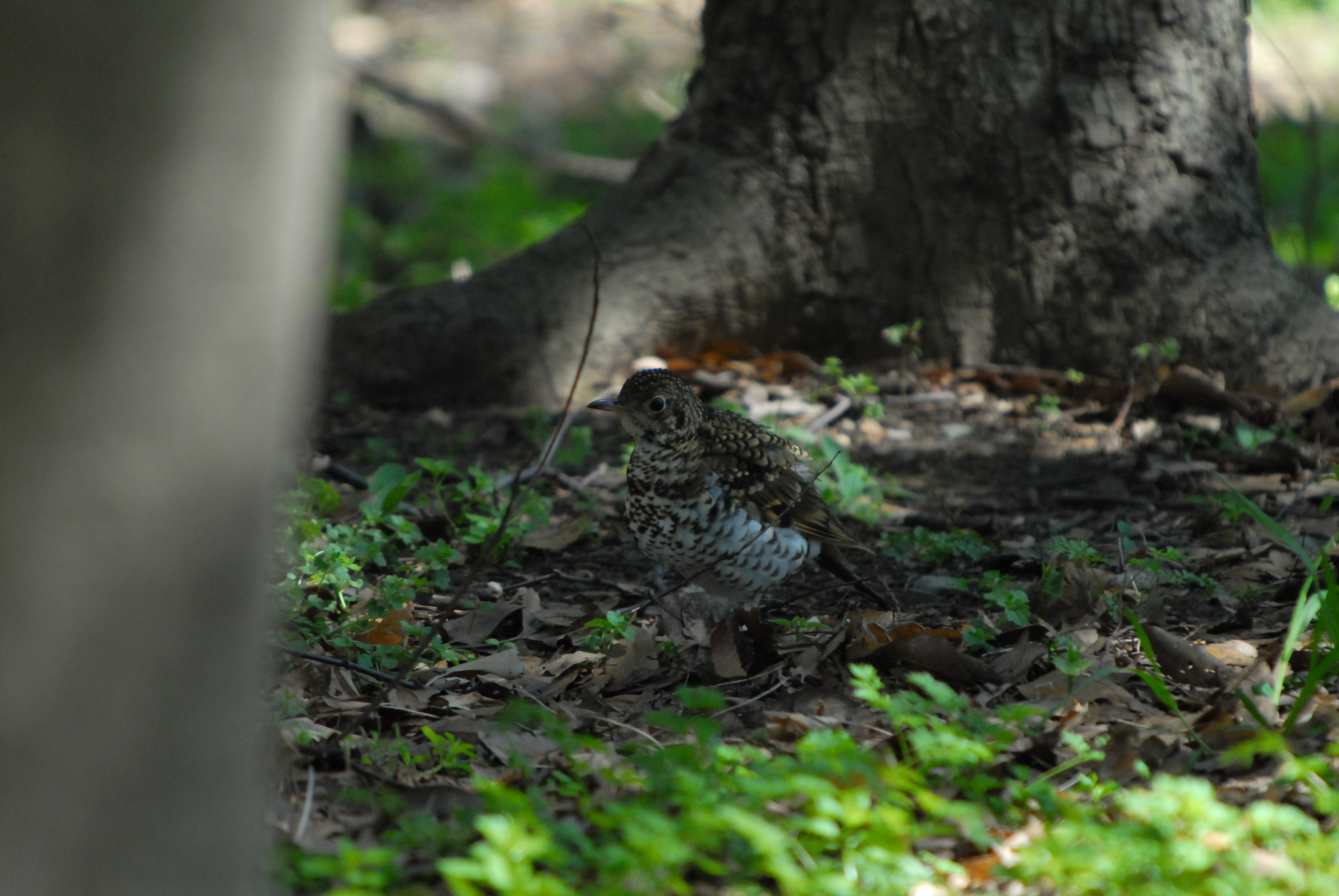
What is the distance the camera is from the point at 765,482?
4340 millimetres

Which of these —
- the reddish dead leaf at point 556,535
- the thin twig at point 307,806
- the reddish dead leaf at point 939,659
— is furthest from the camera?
the reddish dead leaf at point 556,535

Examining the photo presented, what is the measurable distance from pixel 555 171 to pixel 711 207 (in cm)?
680

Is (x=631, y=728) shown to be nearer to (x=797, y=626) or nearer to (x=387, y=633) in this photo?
(x=797, y=626)

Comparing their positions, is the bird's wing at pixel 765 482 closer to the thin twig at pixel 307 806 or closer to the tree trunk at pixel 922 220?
the thin twig at pixel 307 806

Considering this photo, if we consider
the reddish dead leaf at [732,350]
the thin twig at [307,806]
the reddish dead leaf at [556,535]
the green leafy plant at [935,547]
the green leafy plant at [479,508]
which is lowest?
the thin twig at [307,806]

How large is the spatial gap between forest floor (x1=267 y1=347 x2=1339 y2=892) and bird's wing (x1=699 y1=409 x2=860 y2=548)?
0.27 meters

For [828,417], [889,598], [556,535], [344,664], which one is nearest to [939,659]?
[889,598]

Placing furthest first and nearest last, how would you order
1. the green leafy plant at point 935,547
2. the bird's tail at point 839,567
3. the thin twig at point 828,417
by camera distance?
the thin twig at point 828,417 < the green leafy plant at point 935,547 < the bird's tail at point 839,567

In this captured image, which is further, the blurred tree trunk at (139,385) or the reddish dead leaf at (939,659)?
the reddish dead leaf at (939,659)

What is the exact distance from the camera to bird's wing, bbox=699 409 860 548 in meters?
4.26

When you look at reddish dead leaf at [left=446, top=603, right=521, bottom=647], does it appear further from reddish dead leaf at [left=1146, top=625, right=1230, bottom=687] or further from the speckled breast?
reddish dead leaf at [left=1146, top=625, right=1230, bottom=687]

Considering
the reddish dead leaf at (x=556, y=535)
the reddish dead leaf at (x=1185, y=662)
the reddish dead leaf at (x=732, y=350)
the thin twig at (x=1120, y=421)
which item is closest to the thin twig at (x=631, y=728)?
the reddish dead leaf at (x=1185, y=662)

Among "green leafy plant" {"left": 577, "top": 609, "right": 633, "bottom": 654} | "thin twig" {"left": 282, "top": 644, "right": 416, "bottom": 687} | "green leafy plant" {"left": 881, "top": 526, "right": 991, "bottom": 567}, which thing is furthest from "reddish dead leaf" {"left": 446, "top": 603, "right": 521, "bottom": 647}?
"green leafy plant" {"left": 881, "top": 526, "right": 991, "bottom": 567}

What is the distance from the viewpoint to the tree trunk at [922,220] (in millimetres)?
5852
